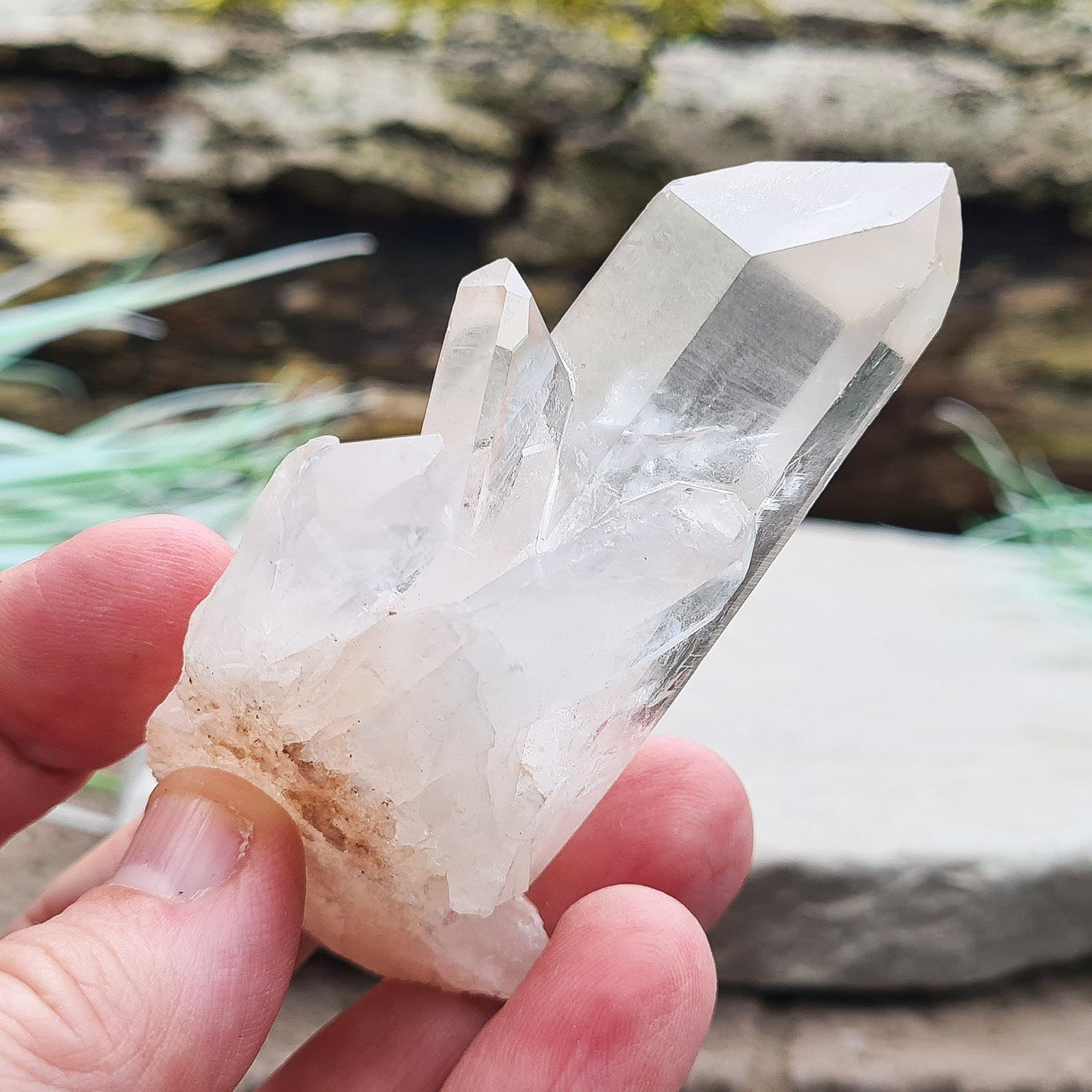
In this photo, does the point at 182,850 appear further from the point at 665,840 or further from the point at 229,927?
the point at 665,840

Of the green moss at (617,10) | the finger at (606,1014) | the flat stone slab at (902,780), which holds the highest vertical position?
the green moss at (617,10)

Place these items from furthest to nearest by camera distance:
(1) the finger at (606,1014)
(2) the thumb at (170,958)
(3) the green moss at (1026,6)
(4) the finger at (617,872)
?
(3) the green moss at (1026,6)
(4) the finger at (617,872)
(1) the finger at (606,1014)
(2) the thumb at (170,958)

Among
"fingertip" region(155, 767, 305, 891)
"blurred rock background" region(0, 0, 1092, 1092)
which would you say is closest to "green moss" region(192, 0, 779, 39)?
"blurred rock background" region(0, 0, 1092, 1092)

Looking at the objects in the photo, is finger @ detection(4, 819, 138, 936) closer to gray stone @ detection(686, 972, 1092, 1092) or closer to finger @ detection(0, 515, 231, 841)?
finger @ detection(0, 515, 231, 841)

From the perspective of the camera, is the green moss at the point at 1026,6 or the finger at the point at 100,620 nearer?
the finger at the point at 100,620

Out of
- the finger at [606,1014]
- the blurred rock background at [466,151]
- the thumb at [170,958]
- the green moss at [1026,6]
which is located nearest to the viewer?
the thumb at [170,958]

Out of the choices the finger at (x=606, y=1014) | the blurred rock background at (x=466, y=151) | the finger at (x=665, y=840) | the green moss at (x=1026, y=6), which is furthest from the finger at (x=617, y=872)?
the green moss at (x=1026, y=6)

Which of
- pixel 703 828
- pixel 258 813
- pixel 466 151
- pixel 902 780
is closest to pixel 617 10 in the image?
pixel 466 151

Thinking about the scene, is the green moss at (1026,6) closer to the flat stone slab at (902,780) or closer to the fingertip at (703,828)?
the flat stone slab at (902,780)
